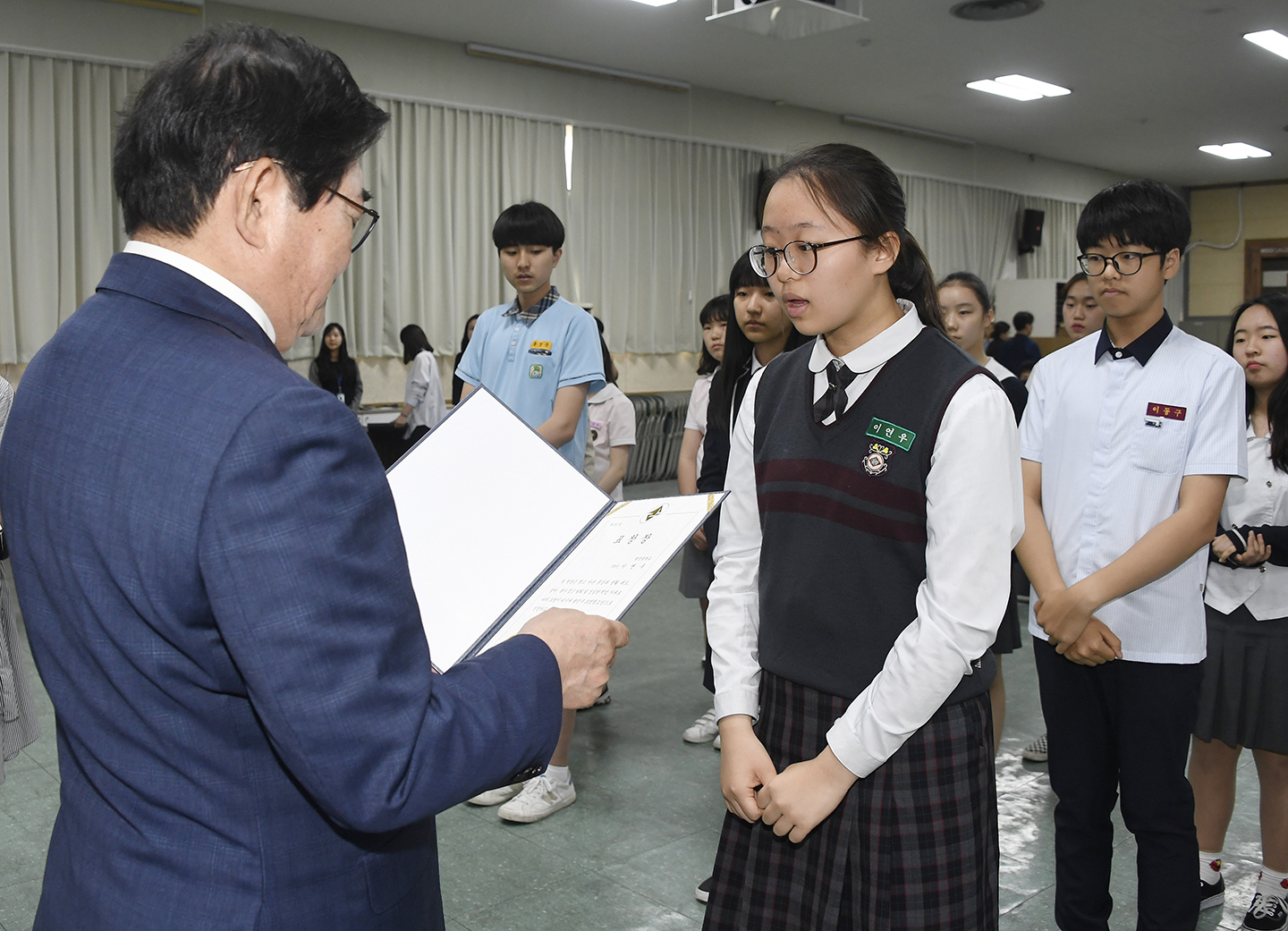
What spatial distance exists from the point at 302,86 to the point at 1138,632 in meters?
1.73

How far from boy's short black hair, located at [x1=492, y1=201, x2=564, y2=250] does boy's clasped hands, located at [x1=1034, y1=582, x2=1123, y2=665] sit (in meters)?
1.82

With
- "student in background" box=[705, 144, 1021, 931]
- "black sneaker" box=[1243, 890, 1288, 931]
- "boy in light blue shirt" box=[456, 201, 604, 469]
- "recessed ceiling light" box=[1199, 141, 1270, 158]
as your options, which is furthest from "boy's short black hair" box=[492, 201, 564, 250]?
"recessed ceiling light" box=[1199, 141, 1270, 158]

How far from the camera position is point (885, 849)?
51.9 inches

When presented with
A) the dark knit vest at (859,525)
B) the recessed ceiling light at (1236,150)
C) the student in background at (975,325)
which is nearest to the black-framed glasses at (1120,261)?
the dark knit vest at (859,525)

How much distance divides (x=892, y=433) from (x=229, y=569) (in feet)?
2.79

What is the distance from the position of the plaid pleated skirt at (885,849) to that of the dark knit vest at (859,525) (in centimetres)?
6

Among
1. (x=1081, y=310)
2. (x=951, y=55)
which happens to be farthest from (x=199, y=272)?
(x=951, y=55)

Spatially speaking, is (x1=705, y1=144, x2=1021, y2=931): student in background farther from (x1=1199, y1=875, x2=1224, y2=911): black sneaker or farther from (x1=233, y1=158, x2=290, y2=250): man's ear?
(x1=1199, y1=875, x2=1224, y2=911): black sneaker

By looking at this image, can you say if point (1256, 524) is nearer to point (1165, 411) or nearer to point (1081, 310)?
point (1165, 411)

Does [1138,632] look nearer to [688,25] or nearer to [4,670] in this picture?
[4,670]

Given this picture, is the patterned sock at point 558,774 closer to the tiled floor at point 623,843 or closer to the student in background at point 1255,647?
the tiled floor at point 623,843

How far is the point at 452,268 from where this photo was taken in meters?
8.27

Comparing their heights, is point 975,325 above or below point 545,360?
above

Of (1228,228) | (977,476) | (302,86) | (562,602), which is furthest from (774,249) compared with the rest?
(1228,228)
